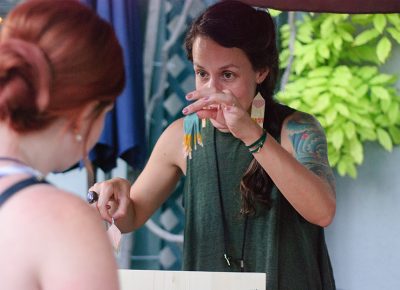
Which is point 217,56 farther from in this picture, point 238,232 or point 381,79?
point 381,79

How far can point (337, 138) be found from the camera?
3.51 metres

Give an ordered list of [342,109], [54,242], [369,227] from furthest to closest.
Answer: [369,227] < [342,109] < [54,242]

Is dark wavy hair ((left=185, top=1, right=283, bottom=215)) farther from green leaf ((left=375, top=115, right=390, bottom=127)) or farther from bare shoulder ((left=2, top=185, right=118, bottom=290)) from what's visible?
green leaf ((left=375, top=115, right=390, bottom=127))

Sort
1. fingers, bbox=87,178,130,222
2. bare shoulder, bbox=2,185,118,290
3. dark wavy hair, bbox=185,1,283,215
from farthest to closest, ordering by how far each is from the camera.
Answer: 1. dark wavy hair, bbox=185,1,283,215
2. fingers, bbox=87,178,130,222
3. bare shoulder, bbox=2,185,118,290

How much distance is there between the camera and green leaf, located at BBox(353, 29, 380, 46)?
3.56m

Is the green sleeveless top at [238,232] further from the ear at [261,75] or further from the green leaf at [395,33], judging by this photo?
the green leaf at [395,33]

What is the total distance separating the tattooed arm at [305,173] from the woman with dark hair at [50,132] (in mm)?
833

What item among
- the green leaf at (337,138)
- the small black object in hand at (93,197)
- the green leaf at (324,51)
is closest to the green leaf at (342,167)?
the green leaf at (337,138)

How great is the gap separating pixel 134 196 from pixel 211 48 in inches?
20.7

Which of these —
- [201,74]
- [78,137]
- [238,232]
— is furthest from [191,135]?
[78,137]

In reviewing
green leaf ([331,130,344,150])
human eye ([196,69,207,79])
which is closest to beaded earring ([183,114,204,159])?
human eye ([196,69,207,79])

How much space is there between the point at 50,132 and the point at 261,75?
117 centimetres

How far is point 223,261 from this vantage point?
2.23 metres

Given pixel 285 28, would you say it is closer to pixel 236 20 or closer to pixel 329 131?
pixel 329 131
